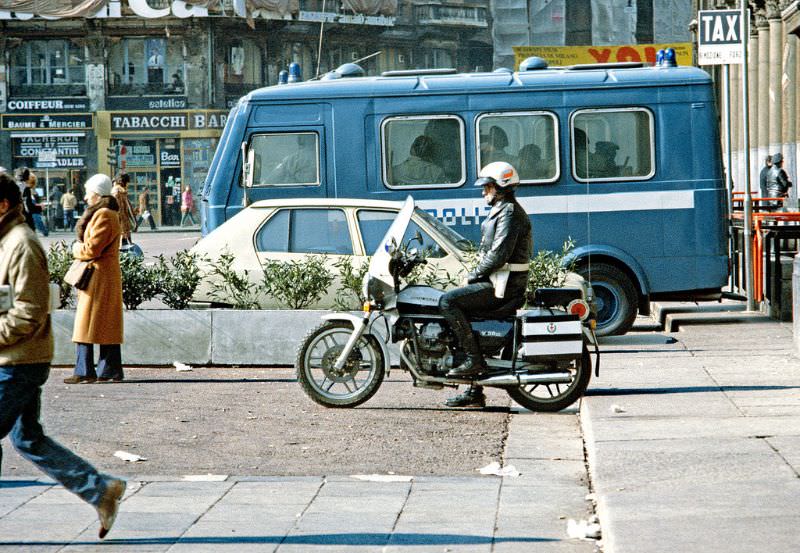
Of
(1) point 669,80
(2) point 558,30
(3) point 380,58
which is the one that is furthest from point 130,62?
(1) point 669,80

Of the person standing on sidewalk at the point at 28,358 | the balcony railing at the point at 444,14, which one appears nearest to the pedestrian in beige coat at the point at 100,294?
the person standing on sidewalk at the point at 28,358

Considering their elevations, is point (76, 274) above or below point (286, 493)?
above

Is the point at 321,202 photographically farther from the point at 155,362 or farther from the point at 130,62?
the point at 130,62

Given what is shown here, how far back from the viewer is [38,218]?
3719 cm

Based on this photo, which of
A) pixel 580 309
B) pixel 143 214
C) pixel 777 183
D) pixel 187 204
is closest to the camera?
pixel 580 309

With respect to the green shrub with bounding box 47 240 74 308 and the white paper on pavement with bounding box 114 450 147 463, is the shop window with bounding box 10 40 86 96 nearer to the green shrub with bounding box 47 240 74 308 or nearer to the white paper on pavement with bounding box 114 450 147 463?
the green shrub with bounding box 47 240 74 308

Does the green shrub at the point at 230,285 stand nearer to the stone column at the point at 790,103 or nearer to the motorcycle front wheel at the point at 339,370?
the motorcycle front wheel at the point at 339,370

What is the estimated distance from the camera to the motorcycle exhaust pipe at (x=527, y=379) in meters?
9.73

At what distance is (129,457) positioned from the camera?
816cm

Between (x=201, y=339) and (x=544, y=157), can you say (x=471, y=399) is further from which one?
(x=544, y=157)

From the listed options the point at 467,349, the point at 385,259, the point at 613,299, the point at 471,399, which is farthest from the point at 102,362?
the point at 613,299

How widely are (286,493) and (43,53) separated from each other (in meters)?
51.9

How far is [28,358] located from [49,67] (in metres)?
52.6

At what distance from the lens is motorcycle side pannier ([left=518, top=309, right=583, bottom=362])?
9734 mm
